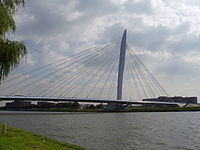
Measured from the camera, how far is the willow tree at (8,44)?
714 centimetres

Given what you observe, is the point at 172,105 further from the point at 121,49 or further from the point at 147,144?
the point at 147,144

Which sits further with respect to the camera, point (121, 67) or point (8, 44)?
point (121, 67)

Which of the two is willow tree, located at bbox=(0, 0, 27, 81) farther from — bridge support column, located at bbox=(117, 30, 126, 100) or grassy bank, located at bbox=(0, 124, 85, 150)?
bridge support column, located at bbox=(117, 30, 126, 100)

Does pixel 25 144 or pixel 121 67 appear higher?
pixel 121 67

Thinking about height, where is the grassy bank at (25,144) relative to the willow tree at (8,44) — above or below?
below

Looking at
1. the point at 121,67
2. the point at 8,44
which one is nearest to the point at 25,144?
the point at 8,44

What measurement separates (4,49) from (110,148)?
6809mm

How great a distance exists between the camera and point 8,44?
8203 millimetres

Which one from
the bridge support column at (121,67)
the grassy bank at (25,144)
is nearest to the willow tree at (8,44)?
the grassy bank at (25,144)

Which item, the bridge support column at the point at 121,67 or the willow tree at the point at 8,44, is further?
the bridge support column at the point at 121,67

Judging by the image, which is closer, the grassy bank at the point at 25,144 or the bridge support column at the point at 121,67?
the grassy bank at the point at 25,144

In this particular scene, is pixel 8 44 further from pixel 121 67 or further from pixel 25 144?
pixel 121 67

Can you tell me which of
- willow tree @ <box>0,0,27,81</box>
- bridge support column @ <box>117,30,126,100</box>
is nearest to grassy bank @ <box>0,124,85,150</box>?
willow tree @ <box>0,0,27,81</box>

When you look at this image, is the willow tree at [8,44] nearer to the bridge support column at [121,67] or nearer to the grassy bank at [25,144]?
the grassy bank at [25,144]
